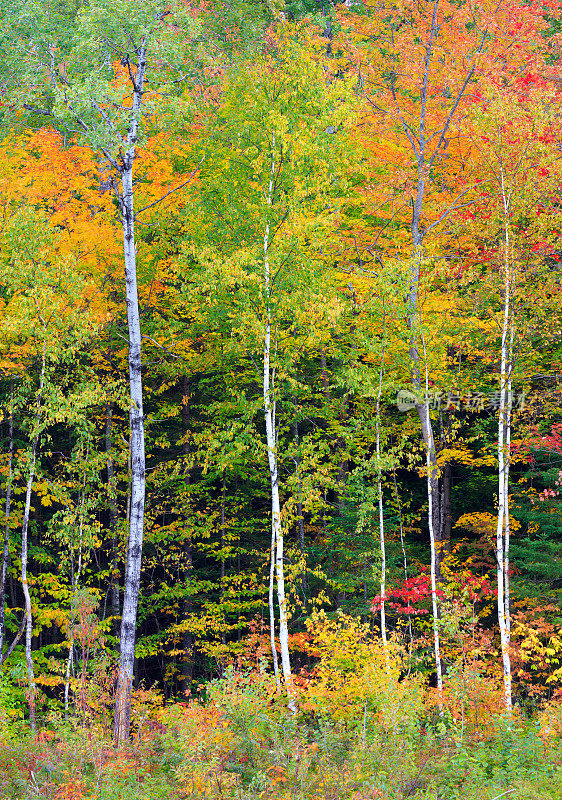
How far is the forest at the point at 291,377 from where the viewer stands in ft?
29.1

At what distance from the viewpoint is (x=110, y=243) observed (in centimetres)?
1525

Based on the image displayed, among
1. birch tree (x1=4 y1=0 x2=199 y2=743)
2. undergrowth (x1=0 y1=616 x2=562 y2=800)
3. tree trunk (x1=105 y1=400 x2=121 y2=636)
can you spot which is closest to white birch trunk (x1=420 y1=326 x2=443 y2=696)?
undergrowth (x1=0 y1=616 x2=562 y2=800)

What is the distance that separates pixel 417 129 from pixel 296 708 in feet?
42.6

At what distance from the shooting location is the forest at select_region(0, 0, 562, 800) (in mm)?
8875

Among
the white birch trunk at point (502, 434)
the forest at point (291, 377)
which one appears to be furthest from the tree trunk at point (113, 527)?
the white birch trunk at point (502, 434)

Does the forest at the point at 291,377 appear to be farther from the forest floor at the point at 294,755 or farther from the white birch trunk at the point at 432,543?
the white birch trunk at the point at 432,543

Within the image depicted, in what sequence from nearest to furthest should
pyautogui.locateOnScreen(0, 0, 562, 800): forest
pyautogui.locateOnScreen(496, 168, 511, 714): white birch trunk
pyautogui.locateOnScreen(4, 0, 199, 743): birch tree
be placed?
pyautogui.locateOnScreen(0, 0, 562, 800): forest
pyautogui.locateOnScreen(4, 0, 199, 743): birch tree
pyautogui.locateOnScreen(496, 168, 511, 714): white birch trunk

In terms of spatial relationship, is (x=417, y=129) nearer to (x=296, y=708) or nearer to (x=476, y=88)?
(x=476, y=88)

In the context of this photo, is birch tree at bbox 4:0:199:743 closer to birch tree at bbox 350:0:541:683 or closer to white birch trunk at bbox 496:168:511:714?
birch tree at bbox 350:0:541:683

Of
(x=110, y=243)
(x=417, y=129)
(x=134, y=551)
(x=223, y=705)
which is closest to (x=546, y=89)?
(x=417, y=129)

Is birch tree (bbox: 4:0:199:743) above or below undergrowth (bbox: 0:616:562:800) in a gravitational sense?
above

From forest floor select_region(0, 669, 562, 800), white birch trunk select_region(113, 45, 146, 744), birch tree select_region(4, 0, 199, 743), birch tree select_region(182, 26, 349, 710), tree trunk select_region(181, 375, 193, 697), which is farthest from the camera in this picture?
tree trunk select_region(181, 375, 193, 697)

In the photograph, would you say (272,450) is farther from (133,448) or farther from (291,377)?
(291,377)

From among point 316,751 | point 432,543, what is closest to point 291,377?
point 432,543
